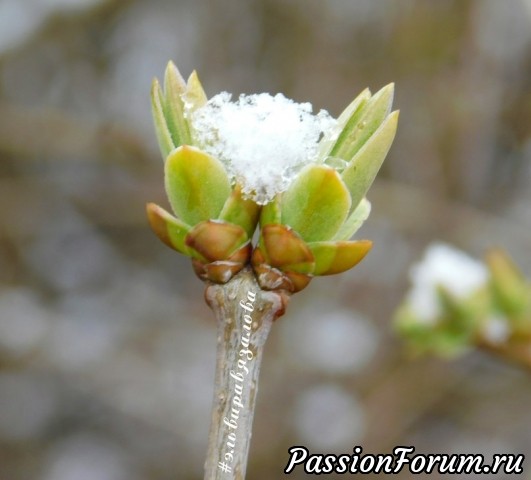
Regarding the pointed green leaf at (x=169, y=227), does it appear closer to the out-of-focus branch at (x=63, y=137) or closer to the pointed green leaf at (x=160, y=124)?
the pointed green leaf at (x=160, y=124)

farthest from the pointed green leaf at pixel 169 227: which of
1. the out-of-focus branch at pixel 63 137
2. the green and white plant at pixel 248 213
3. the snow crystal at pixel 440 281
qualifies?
the out-of-focus branch at pixel 63 137

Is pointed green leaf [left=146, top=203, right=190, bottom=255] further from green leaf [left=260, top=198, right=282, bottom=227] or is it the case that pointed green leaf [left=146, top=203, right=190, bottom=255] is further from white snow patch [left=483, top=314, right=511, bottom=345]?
white snow patch [left=483, top=314, right=511, bottom=345]

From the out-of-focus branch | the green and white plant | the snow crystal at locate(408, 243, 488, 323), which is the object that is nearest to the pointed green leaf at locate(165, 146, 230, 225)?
the green and white plant

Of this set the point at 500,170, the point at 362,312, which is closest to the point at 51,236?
the point at 362,312

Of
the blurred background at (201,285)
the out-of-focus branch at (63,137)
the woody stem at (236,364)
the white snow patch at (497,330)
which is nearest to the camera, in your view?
the woody stem at (236,364)

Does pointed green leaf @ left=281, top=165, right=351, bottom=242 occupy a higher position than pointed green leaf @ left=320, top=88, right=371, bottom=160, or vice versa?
pointed green leaf @ left=320, top=88, right=371, bottom=160

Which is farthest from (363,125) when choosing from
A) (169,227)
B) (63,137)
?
(63,137)
